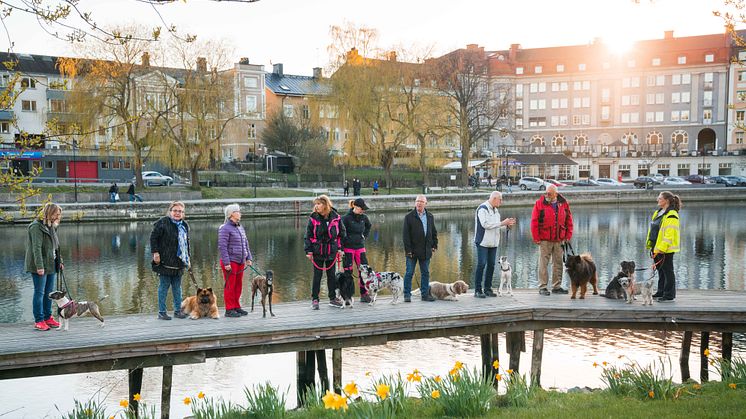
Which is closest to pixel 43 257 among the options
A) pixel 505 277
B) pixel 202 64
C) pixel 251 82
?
pixel 505 277

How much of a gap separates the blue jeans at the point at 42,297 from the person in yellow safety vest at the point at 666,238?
35.0 ft

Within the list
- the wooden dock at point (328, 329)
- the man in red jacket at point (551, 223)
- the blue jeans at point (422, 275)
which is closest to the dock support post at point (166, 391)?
the wooden dock at point (328, 329)

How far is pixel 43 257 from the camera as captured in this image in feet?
36.8

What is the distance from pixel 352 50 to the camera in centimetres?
5819

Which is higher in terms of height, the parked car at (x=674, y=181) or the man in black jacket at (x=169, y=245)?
the man in black jacket at (x=169, y=245)

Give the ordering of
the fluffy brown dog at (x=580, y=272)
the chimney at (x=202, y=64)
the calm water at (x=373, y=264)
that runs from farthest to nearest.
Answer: the chimney at (x=202, y=64) < the calm water at (x=373, y=264) < the fluffy brown dog at (x=580, y=272)

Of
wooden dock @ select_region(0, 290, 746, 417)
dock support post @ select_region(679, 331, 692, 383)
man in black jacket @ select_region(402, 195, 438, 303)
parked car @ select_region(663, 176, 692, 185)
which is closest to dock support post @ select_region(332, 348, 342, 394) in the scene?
wooden dock @ select_region(0, 290, 746, 417)

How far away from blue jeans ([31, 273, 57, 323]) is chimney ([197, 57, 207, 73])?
1715 inches

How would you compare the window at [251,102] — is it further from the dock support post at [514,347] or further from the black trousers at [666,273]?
the black trousers at [666,273]

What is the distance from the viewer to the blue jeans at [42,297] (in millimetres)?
11156

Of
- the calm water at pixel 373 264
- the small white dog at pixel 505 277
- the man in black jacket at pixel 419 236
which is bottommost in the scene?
the calm water at pixel 373 264

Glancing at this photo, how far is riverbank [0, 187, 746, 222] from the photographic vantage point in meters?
46.2

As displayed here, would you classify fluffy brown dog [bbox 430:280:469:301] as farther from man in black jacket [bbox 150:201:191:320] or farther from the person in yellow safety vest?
man in black jacket [bbox 150:201:191:320]

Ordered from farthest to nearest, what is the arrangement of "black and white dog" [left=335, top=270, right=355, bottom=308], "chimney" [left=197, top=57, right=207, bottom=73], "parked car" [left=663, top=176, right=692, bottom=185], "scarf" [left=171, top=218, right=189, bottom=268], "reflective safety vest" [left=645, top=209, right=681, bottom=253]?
"parked car" [left=663, top=176, right=692, bottom=185]
"chimney" [left=197, top=57, right=207, bottom=73]
"black and white dog" [left=335, top=270, right=355, bottom=308]
"reflective safety vest" [left=645, top=209, right=681, bottom=253]
"scarf" [left=171, top=218, right=189, bottom=268]
